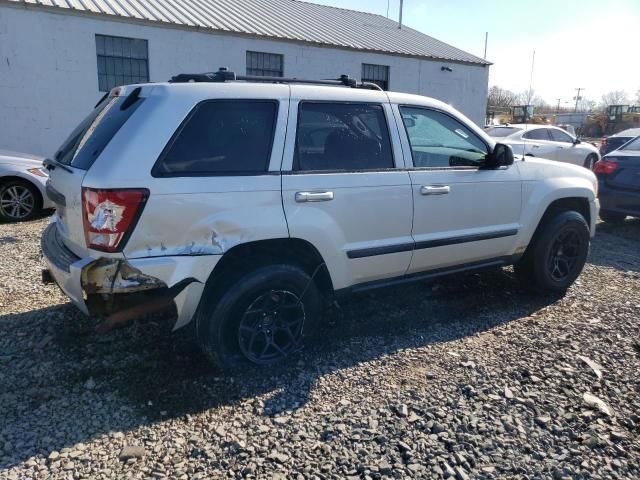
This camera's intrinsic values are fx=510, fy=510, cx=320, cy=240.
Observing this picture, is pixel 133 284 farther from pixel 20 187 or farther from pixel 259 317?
pixel 20 187

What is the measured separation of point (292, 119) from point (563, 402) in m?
2.43

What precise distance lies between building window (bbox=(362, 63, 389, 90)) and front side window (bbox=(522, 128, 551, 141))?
6239mm

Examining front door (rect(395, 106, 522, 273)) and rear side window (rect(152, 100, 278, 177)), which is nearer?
rear side window (rect(152, 100, 278, 177))

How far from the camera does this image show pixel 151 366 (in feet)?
11.3

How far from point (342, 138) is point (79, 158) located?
67.1 inches

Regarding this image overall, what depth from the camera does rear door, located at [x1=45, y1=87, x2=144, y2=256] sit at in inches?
116

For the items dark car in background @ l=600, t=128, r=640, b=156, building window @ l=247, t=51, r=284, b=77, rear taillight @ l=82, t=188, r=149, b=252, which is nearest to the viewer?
rear taillight @ l=82, t=188, r=149, b=252

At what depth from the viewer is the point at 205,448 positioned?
2.65 m

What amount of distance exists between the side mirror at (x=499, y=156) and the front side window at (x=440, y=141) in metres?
0.06

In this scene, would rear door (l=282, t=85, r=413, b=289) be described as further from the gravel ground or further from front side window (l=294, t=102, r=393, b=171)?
the gravel ground

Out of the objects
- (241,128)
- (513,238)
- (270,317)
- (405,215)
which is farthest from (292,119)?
(513,238)

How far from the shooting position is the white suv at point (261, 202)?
9.31 ft

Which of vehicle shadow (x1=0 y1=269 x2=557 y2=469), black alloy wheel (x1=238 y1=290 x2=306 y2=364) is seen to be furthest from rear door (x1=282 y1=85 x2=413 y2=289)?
vehicle shadow (x1=0 y1=269 x2=557 y2=469)

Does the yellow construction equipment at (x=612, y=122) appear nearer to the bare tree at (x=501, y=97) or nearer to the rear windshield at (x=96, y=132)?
the bare tree at (x=501, y=97)
